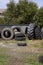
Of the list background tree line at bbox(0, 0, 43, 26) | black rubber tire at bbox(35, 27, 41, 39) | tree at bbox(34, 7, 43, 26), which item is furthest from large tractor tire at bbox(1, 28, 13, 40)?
background tree line at bbox(0, 0, 43, 26)

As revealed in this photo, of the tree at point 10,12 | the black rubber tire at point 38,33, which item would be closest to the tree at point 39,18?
the black rubber tire at point 38,33

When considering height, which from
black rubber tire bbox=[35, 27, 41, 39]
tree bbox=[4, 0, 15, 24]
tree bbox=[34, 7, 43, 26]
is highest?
tree bbox=[4, 0, 15, 24]

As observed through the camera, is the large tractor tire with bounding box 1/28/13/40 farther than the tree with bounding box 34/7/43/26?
Yes

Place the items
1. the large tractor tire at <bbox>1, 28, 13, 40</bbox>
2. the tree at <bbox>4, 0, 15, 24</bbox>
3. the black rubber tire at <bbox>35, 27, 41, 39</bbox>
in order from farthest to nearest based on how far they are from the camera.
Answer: the tree at <bbox>4, 0, 15, 24</bbox>, the large tractor tire at <bbox>1, 28, 13, 40</bbox>, the black rubber tire at <bbox>35, 27, 41, 39</bbox>

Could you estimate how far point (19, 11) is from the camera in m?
34.9

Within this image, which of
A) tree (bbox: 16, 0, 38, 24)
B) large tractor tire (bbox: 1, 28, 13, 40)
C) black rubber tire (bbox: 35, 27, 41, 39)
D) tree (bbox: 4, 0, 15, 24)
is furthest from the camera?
tree (bbox: 4, 0, 15, 24)

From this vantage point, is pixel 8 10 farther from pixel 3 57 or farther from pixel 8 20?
pixel 3 57

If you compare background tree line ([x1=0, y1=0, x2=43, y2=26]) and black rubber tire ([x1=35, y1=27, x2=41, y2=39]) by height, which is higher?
background tree line ([x1=0, y1=0, x2=43, y2=26])

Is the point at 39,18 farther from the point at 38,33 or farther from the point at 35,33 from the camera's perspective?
the point at 35,33

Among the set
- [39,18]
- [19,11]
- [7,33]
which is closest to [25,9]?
[19,11]

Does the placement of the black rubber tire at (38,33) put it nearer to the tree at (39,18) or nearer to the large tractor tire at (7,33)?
the tree at (39,18)

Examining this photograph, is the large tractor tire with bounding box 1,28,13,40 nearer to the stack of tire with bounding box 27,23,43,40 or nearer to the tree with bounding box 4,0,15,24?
the stack of tire with bounding box 27,23,43,40

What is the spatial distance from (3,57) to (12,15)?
26.7 meters

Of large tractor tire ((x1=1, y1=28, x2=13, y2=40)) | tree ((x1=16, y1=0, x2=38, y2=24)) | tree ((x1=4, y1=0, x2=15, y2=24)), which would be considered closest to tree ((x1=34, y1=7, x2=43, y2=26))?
large tractor tire ((x1=1, y1=28, x2=13, y2=40))
